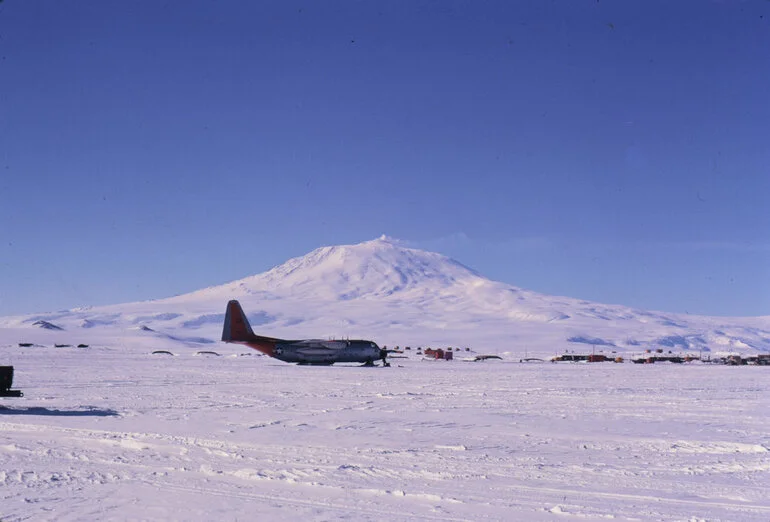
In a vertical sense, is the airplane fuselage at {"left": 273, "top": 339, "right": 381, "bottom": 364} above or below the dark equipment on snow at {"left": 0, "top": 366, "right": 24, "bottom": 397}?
above

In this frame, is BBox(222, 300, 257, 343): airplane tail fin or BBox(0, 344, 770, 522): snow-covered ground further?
BBox(222, 300, 257, 343): airplane tail fin

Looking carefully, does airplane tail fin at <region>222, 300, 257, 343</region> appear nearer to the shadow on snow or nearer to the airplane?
the airplane

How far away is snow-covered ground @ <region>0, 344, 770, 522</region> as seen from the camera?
1114cm

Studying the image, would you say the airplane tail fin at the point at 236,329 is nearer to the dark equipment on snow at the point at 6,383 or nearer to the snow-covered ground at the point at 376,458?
the snow-covered ground at the point at 376,458

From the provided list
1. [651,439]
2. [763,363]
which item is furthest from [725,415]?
[763,363]

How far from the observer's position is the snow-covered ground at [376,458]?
36.6 feet

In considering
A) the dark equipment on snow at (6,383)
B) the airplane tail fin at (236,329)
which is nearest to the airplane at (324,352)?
the airplane tail fin at (236,329)

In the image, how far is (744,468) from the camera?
1489 cm

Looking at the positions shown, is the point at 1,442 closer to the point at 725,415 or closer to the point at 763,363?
the point at 725,415

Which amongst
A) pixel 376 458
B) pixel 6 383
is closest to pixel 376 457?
pixel 376 458

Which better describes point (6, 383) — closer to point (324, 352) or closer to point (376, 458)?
point (376, 458)

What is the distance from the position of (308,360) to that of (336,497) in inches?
2031

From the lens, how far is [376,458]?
51.2 feet

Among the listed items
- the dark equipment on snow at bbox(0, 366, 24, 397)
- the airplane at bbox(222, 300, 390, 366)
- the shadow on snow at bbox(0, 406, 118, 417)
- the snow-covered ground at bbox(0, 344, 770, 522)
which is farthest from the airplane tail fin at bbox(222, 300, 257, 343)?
the shadow on snow at bbox(0, 406, 118, 417)
